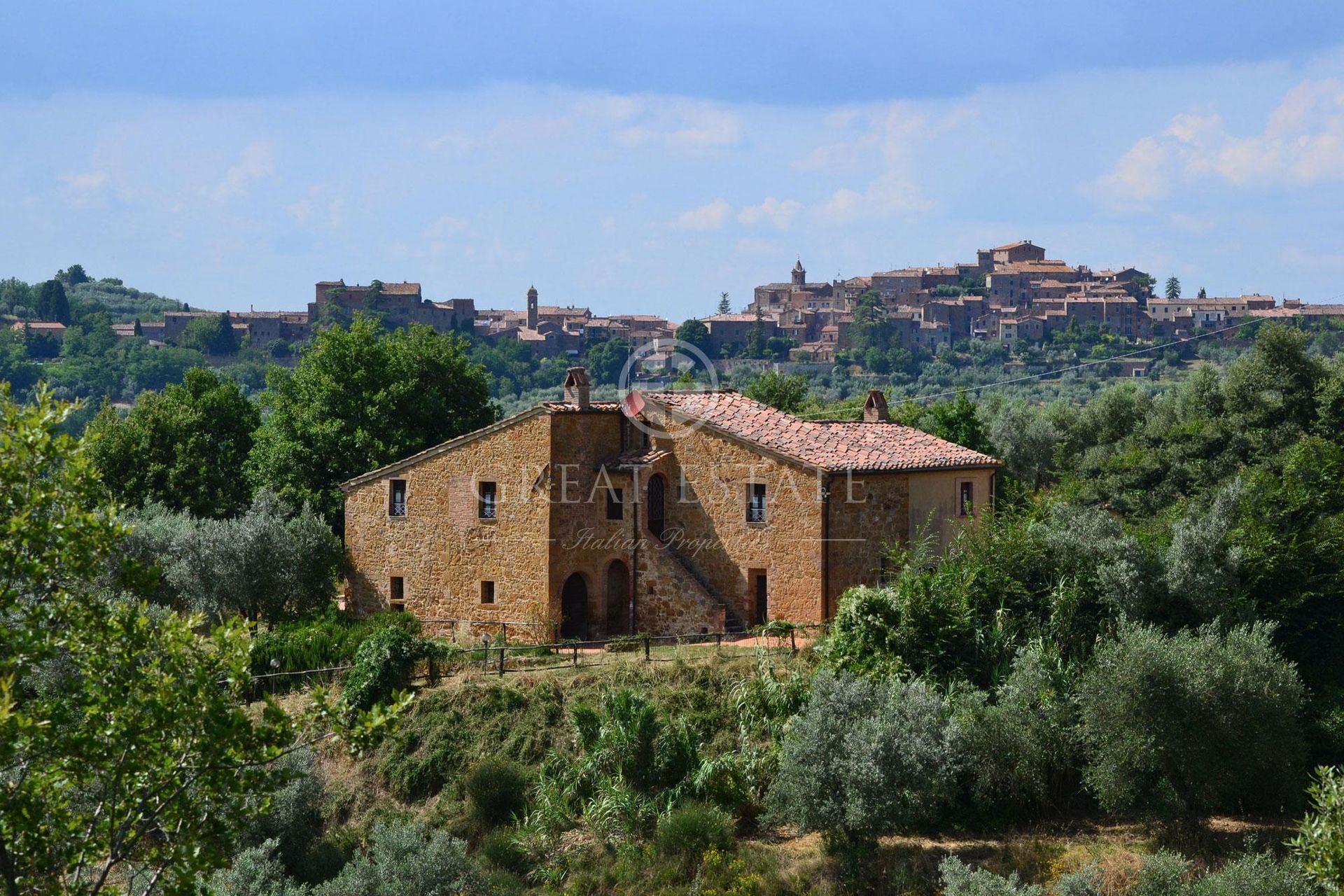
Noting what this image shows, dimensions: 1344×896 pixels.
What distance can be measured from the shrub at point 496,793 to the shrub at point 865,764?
4.21 m

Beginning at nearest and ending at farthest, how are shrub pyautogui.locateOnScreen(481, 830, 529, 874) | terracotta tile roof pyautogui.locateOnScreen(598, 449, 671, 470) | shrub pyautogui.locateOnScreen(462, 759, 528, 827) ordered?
shrub pyautogui.locateOnScreen(481, 830, 529, 874) < shrub pyautogui.locateOnScreen(462, 759, 528, 827) < terracotta tile roof pyautogui.locateOnScreen(598, 449, 671, 470)

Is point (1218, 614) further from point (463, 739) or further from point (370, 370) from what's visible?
point (370, 370)

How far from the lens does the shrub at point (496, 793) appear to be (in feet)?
73.4

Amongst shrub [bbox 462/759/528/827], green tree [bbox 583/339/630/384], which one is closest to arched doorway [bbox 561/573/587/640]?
shrub [bbox 462/759/528/827]

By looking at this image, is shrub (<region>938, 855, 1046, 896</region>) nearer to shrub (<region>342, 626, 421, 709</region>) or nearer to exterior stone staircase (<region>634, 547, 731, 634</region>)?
exterior stone staircase (<region>634, 547, 731, 634</region>)

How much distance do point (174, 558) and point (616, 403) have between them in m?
9.70

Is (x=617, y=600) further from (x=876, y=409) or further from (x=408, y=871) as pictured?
(x=408, y=871)

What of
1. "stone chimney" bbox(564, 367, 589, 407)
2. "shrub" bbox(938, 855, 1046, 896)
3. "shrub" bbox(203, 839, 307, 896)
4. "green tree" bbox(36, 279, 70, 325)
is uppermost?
"green tree" bbox(36, 279, 70, 325)

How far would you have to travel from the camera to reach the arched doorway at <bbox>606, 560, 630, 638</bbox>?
28219 mm

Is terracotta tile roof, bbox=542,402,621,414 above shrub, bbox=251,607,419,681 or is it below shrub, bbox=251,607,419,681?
above

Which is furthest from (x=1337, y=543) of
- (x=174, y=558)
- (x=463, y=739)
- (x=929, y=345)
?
(x=929, y=345)

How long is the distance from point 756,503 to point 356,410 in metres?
13.5

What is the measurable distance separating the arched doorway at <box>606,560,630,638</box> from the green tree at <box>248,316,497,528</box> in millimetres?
9348

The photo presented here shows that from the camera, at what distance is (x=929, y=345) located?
160 meters
